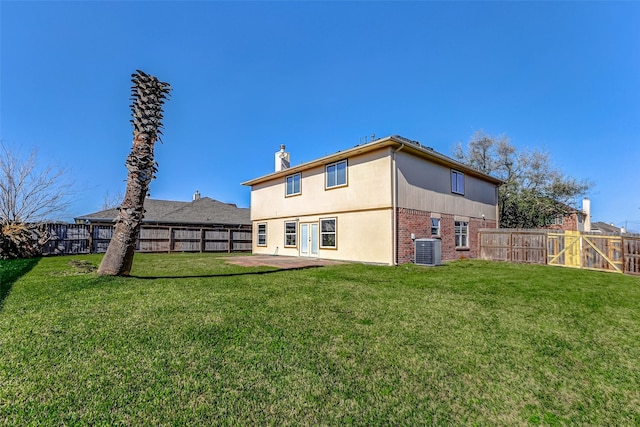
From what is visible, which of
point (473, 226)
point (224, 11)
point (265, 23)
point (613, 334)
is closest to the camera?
point (613, 334)

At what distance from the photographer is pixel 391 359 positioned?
11.1ft

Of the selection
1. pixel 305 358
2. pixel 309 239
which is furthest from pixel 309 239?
pixel 305 358

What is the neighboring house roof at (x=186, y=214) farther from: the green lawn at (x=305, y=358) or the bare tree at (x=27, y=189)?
the green lawn at (x=305, y=358)

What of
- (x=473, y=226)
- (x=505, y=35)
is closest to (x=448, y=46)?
(x=505, y=35)

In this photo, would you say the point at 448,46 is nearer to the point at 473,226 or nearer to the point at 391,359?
the point at 473,226

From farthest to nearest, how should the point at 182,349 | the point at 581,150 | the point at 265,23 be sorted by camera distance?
the point at 581,150
the point at 265,23
the point at 182,349

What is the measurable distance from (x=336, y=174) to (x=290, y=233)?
448 centimetres

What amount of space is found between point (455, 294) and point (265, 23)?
1165 centimetres

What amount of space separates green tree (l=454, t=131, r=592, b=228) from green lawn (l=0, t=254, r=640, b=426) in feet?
61.2

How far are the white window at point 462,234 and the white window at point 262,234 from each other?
10.6 meters

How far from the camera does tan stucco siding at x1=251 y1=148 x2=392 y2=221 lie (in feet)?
38.1

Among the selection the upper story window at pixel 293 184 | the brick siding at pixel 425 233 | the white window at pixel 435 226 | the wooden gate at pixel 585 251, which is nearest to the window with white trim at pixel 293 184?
the upper story window at pixel 293 184

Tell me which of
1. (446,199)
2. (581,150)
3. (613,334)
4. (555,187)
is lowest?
(613,334)

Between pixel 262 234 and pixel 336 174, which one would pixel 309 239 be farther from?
pixel 262 234
